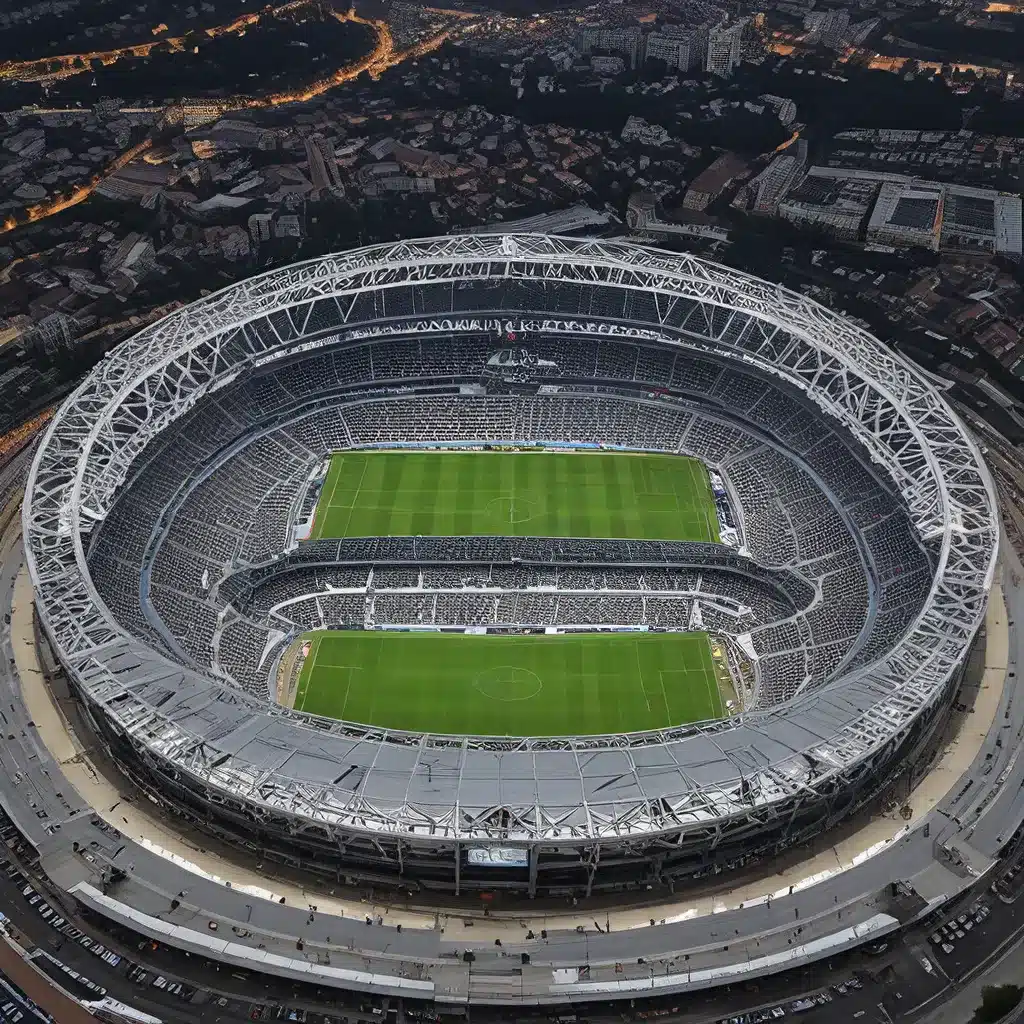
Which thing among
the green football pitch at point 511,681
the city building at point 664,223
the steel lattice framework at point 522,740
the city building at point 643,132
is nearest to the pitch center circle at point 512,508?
the green football pitch at point 511,681

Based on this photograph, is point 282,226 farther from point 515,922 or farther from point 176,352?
point 515,922

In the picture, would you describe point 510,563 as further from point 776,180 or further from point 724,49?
point 724,49

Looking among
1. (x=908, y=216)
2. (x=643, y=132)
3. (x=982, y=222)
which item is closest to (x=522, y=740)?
(x=908, y=216)

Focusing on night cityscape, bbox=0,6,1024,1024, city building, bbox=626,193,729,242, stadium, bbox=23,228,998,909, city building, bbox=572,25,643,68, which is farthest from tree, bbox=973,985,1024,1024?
city building, bbox=572,25,643,68

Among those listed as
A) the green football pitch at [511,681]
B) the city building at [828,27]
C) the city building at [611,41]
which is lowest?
the green football pitch at [511,681]

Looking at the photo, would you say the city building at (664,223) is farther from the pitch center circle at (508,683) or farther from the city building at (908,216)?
the pitch center circle at (508,683)

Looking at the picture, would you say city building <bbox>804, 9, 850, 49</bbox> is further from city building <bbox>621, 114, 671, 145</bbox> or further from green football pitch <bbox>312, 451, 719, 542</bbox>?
green football pitch <bbox>312, 451, 719, 542</bbox>
